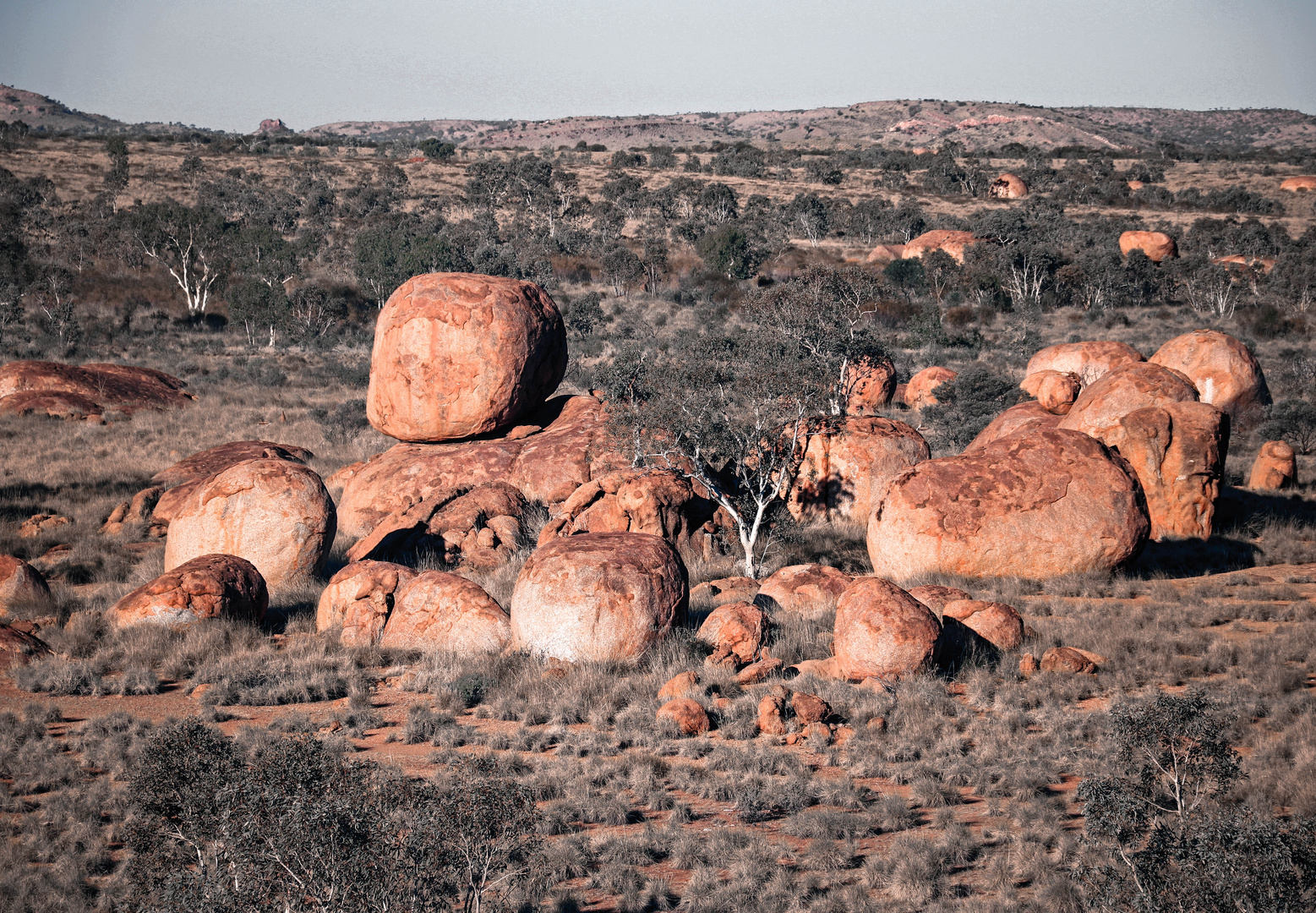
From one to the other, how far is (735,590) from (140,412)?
20.5 meters

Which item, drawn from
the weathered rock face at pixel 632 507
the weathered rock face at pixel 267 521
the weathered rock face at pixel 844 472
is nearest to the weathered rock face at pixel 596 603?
the weathered rock face at pixel 632 507

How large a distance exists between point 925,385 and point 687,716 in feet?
69.0

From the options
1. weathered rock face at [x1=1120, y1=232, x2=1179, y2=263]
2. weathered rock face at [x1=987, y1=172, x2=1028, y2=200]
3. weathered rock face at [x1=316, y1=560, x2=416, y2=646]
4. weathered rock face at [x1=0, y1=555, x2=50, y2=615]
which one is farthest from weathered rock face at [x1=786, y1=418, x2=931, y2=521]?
weathered rock face at [x1=987, y1=172, x2=1028, y2=200]

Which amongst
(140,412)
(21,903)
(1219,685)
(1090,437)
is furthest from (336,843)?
(140,412)

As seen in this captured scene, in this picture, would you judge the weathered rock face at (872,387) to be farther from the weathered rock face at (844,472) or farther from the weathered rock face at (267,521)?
the weathered rock face at (267,521)

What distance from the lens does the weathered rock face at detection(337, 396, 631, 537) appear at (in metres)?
17.2

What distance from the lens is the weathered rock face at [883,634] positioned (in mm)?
10117

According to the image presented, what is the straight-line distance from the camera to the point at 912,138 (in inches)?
5221

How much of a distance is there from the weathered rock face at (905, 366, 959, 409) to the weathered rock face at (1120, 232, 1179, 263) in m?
24.9

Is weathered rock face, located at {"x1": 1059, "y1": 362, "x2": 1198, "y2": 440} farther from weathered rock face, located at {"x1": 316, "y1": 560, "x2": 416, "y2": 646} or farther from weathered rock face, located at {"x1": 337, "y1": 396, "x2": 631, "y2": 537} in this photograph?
weathered rock face, located at {"x1": 316, "y1": 560, "x2": 416, "y2": 646}

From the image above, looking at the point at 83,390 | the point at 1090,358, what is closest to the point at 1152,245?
the point at 1090,358

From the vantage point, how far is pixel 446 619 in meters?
11.8

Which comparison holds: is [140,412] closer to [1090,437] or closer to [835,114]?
[1090,437]

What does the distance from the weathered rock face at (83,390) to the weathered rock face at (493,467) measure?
1245 cm
